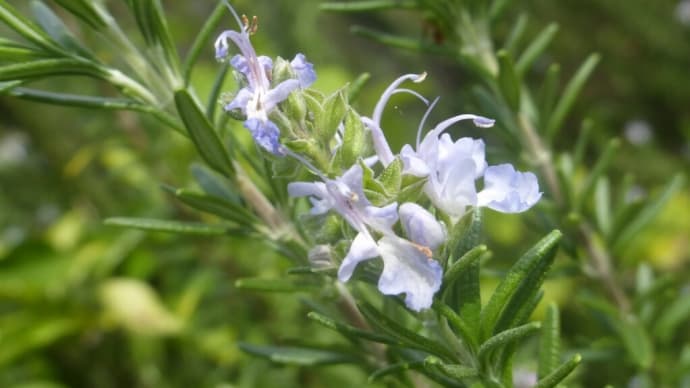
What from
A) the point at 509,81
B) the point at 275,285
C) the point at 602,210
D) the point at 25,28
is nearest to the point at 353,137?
the point at 275,285

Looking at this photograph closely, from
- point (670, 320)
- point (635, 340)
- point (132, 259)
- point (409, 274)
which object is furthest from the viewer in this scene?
point (132, 259)

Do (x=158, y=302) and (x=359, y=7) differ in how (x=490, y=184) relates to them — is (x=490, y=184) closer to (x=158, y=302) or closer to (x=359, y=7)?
(x=359, y=7)

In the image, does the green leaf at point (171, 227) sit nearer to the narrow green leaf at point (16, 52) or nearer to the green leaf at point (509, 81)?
the narrow green leaf at point (16, 52)

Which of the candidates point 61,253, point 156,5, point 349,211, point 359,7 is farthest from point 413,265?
point 61,253

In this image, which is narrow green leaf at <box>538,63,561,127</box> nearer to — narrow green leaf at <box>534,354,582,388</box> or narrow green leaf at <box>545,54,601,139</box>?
narrow green leaf at <box>545,54,601,139</box>

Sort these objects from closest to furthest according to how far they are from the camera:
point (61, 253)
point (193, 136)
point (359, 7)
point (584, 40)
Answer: point (193, 136)
point (359, 7)
point (61, 253)
point (584, 40)

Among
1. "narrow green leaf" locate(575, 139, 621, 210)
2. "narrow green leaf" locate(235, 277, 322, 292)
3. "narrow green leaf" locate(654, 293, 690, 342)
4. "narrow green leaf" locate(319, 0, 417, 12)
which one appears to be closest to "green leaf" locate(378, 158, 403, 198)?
"narrow green leaf" locate(235, 277, 322, 292)

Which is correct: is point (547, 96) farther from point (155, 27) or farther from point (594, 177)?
point (155, 27)
